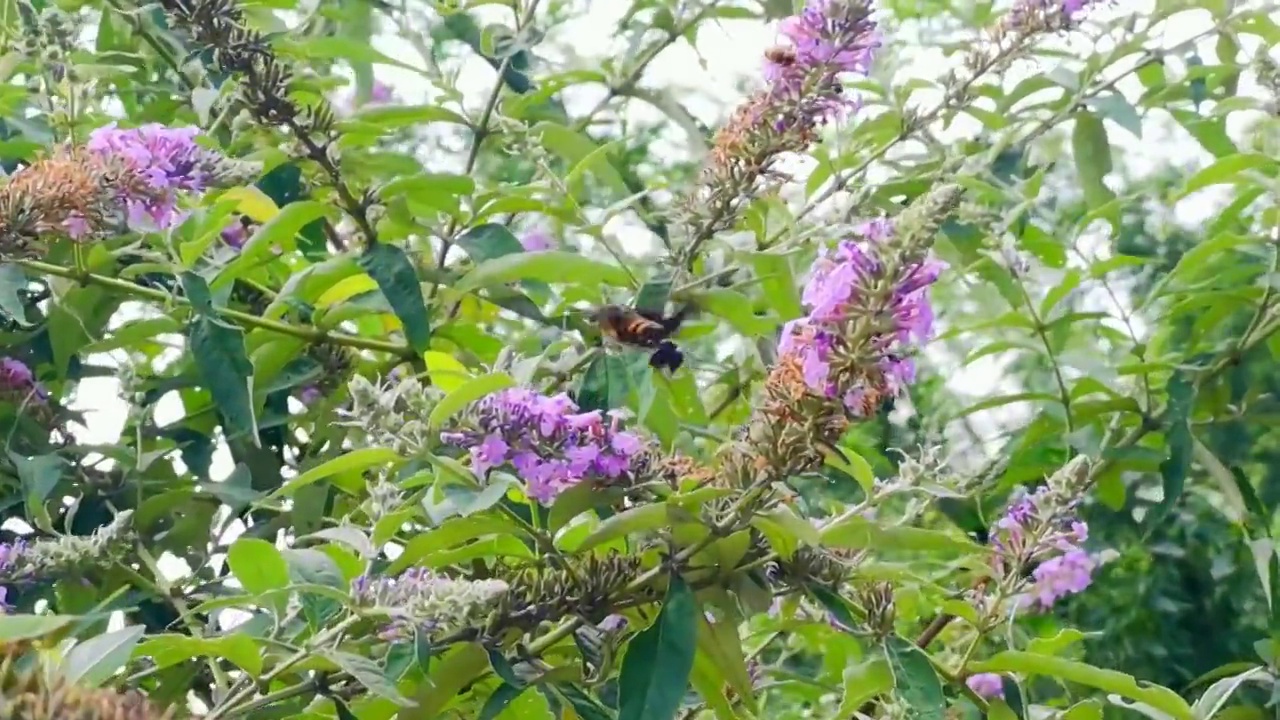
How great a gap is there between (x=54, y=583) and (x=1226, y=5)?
1.21 m

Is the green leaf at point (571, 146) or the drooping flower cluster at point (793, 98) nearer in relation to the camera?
the drooping flower cluster at point (793, 98)

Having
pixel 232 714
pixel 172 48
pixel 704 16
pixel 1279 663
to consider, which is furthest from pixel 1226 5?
pixel 232 714

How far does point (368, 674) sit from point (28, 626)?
0.20 meters

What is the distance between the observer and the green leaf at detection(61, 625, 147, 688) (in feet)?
2.02

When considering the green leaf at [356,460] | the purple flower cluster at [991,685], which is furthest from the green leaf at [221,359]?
the purple flower cluster at [991,685]

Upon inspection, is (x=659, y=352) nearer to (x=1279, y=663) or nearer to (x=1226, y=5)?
(x=1279, y=663)

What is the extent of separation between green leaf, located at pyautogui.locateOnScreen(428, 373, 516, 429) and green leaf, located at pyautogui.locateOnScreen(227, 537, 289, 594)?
0.39 ft

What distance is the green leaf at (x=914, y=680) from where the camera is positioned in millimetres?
818

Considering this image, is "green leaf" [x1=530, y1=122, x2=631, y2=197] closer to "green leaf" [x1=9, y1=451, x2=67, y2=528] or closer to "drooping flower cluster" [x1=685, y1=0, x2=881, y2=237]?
"drooping flower cluster" [x1=685, y1=0, x2=881, y2=237]

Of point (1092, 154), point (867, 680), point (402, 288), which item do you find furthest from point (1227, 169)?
point (402, 288)

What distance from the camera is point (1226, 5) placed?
1.41 m

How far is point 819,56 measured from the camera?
0.85 meters

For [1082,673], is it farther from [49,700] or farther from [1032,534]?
[49,700]

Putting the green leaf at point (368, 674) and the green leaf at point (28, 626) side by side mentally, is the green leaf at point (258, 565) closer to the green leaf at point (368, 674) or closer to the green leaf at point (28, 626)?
the green leaf at point (368, 674)
